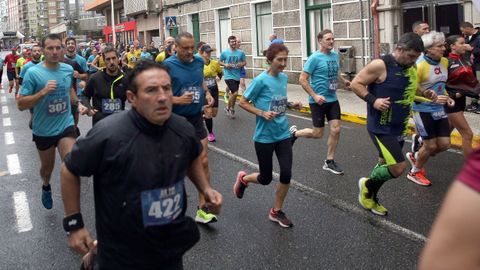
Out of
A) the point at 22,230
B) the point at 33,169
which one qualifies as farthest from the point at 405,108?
the point at 33,169

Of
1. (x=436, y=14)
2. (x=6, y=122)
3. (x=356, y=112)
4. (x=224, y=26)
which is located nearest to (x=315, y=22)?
(x=436, y=14)

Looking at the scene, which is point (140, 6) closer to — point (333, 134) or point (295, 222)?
point (333, 134)

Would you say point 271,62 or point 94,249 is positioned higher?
point 271,62

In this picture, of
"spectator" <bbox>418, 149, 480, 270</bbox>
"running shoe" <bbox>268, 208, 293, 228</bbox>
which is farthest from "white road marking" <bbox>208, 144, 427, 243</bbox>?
"spectator" <bbox>418, 149, 480, 270</bbox>

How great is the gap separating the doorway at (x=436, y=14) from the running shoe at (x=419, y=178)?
704 centimetres

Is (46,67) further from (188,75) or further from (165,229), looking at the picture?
(165,229)

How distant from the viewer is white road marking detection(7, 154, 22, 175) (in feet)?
26.0

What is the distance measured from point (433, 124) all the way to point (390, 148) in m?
1.37

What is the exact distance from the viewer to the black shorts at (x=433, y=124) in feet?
20.2

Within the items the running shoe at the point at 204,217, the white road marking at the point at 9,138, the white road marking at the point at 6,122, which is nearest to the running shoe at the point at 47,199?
the running shoe at the point at 204,217

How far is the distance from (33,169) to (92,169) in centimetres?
589

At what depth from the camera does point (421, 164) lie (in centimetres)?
648

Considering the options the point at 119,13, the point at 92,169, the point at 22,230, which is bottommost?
the point at 22,230

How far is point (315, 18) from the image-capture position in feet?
57.0
